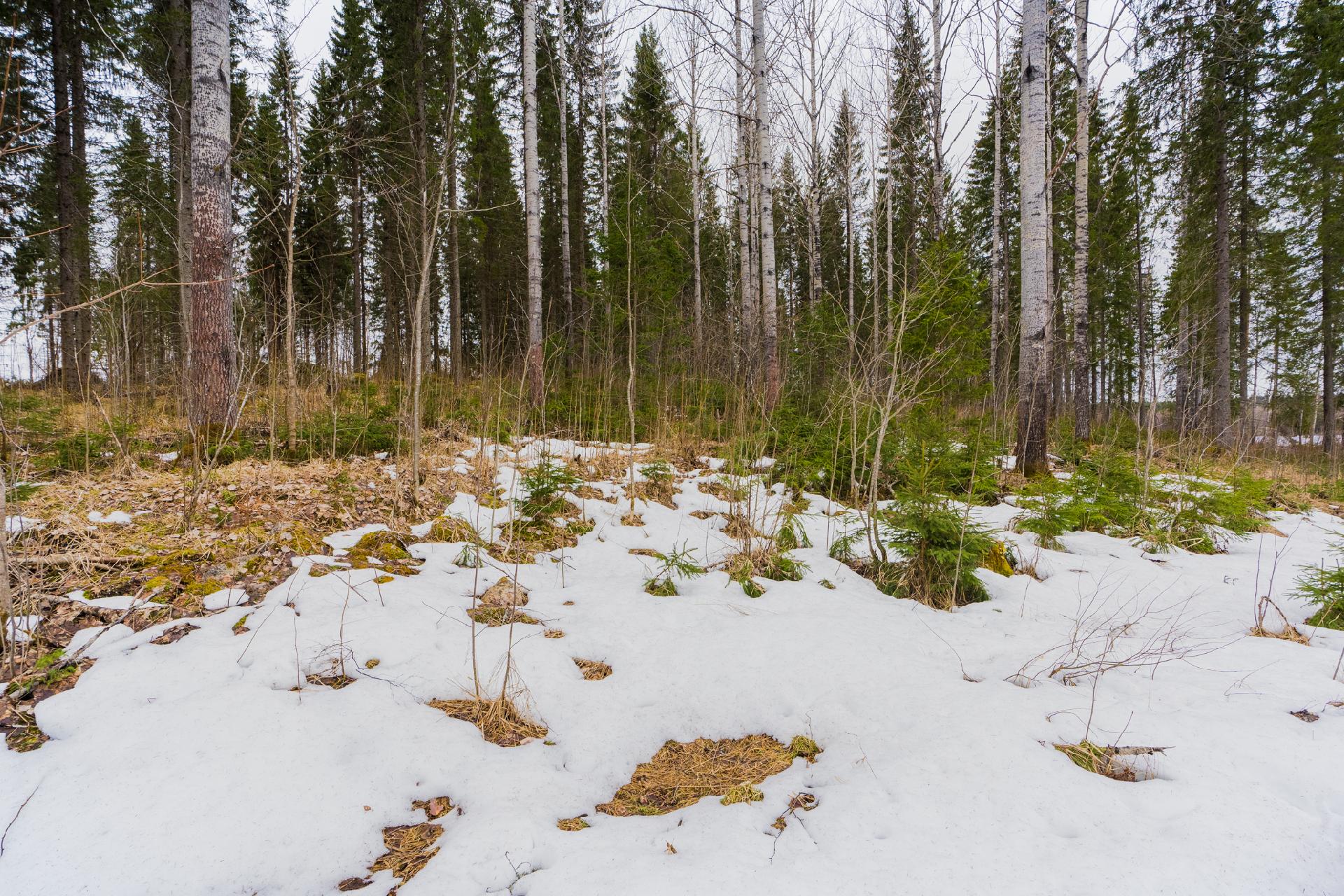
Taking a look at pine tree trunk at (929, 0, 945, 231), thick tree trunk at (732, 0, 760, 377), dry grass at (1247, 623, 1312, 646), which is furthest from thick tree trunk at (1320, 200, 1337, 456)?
dry grass at (1247, 623, 1312, 646)

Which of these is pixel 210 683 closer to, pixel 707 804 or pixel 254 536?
pixel 254 536

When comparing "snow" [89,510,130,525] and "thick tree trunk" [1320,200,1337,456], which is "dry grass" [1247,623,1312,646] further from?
"thick tree trunk" [1320,200,1337,456]

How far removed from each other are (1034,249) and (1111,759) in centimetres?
577

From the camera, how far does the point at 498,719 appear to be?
2.10m

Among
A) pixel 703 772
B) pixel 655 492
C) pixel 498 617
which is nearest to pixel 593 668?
pixel 498 617

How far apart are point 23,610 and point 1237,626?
5923mm

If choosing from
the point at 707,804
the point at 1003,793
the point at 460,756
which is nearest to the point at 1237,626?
the point at 1003,793

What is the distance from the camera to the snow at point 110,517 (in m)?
3.30

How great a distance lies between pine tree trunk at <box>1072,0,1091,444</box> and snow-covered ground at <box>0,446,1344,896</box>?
802 centimetres

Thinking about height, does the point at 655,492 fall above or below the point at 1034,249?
below

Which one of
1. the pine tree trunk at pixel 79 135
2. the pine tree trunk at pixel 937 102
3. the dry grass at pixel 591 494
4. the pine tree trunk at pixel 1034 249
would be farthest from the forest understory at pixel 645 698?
the pine tree trunk at pixel 79 135

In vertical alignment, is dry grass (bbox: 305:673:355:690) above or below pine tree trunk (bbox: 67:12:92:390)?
below

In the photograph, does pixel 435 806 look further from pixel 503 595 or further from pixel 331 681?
pixel 503 595

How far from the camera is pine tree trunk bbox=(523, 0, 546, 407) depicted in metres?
7.54
